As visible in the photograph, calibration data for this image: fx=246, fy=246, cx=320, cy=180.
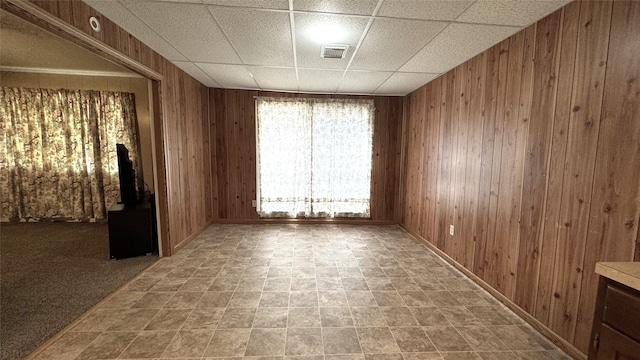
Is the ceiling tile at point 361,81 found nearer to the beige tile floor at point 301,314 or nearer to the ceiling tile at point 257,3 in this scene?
the ceiling tile at point 257,3

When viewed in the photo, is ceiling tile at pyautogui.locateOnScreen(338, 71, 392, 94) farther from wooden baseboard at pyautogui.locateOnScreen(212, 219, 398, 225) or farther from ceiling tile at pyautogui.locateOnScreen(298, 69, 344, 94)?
wooden baseboard at pyautogui.locateOnScreen(212, 219, 398, 225)

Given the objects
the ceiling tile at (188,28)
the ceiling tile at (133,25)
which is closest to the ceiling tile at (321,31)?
the ceiling tile at (188,28)

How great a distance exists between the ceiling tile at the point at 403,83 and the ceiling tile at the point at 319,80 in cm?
75

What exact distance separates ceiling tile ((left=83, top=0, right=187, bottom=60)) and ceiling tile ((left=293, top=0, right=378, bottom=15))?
1.37 metres

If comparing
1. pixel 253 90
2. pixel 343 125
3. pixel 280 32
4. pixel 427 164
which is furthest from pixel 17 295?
pixel 427 164

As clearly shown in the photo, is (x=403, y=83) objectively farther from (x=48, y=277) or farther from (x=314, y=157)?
(x=48, y=277)

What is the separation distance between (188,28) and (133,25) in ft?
1.57

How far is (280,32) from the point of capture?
7.14 feet

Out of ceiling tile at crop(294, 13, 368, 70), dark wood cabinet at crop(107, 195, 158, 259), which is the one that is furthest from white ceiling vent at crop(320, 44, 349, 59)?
dark wood cabinet at crop(107, 195, 158, 259)

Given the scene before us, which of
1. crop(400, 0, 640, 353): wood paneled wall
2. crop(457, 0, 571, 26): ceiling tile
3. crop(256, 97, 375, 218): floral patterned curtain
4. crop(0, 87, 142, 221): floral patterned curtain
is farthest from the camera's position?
crop(256, 97, 375, 218): floral patterned curtain

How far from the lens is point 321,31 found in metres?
2.16

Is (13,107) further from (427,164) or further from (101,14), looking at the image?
(427,164)

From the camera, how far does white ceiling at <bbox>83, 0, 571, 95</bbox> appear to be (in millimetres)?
1776

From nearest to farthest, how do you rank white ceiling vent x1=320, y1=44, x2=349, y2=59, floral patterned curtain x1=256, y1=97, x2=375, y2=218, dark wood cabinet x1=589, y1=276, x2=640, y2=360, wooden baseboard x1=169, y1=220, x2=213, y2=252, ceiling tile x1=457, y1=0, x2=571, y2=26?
dark wood cabinet x1=589, y1=276, x2=640, y2=360, ceiling tile x1=457, y1=0, x2=571, y2=26, white ceiling vent x1=320, y1=44, x2=349, y2=59, wooden baseboard x1=169, y1=220, x2=213, y2=252, floral patterned curtain x1=256, y1=97, x2=375, y2=218
